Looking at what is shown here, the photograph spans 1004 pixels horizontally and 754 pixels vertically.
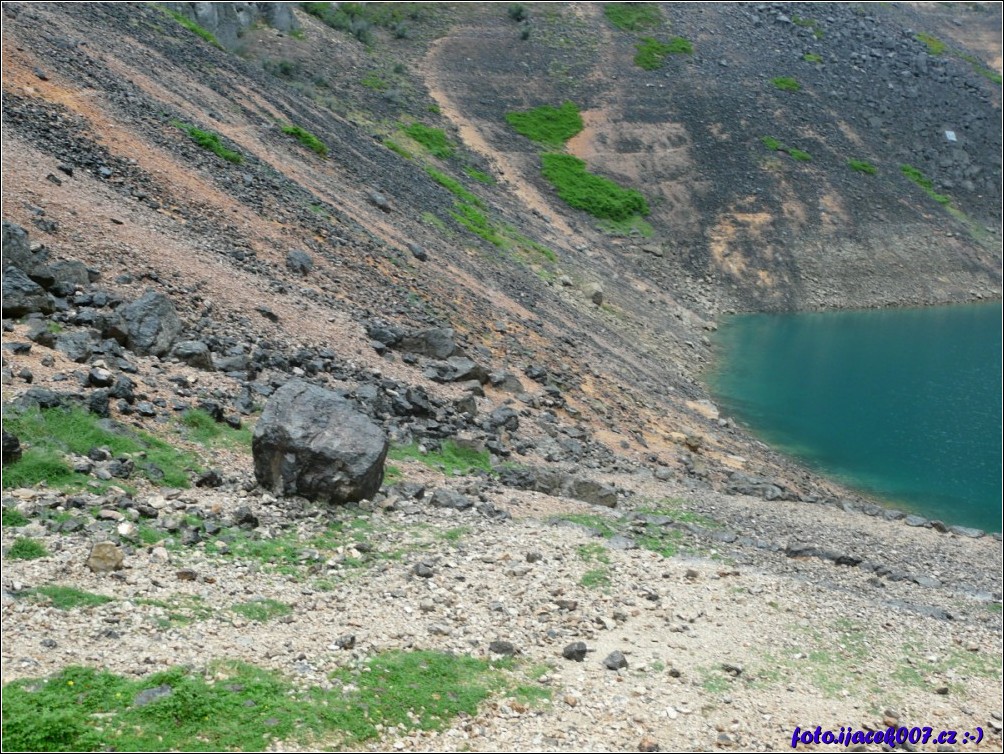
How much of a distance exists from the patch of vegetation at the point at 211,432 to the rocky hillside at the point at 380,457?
15 cm

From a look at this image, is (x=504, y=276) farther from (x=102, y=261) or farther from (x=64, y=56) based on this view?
(x=102, y=261)

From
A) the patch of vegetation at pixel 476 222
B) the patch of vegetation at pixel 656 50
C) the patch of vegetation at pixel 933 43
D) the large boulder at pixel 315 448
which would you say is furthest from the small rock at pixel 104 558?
the patch of vegetation at pixel 933 43

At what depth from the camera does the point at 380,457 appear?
17.8m

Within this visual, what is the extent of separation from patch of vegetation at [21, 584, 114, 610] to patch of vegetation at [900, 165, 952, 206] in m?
81.0

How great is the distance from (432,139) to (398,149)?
8262 mm

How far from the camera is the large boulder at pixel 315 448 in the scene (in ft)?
55.3

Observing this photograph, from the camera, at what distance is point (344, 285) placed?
1184 inches

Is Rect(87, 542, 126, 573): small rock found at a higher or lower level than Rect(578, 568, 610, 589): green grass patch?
higher

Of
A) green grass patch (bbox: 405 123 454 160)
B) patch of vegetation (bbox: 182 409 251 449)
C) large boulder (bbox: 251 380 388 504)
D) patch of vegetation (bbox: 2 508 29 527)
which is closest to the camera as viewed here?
patch of vegetation (bbox: 2 508 29 527)

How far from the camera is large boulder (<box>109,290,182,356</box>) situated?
19750mm

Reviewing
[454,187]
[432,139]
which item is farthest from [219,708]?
[432,139]

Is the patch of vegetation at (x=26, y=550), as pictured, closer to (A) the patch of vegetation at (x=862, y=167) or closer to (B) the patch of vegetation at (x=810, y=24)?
(A) the patch of vegetation at (x=862, y=167)

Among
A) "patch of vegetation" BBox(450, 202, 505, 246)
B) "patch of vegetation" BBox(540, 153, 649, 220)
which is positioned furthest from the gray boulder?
"patch of vegetation" BBox(540, 153, 649, 220)

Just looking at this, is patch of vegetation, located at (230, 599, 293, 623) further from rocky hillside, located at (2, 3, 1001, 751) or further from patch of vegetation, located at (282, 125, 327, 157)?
patch of vegetation, located at (282, 125, 327, 157)
